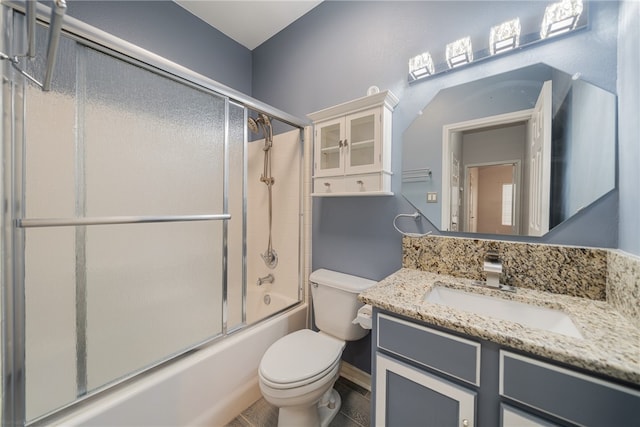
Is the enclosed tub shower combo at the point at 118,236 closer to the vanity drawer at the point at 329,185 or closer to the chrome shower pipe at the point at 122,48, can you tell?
the chrome shower pipe at the point at 122,48

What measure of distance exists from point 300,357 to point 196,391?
0.53m

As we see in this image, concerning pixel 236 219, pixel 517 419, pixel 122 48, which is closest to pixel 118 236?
pixel 236 219

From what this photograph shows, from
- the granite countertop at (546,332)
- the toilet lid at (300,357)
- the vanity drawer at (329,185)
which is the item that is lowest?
the toilet lid at (300,357)

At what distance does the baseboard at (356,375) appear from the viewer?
1597 mm

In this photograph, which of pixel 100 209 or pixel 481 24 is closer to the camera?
pixel 100 209

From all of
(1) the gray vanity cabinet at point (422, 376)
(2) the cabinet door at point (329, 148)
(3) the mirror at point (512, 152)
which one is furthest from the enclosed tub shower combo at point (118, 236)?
(3) the mirror at point (512, 152)

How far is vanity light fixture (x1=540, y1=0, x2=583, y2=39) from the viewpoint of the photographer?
3.17ft

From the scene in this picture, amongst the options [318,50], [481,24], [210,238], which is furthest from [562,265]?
[318,50]

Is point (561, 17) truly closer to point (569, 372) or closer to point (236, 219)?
point (569, 372)

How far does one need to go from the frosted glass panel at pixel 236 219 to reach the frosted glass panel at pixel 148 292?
0.10 meters

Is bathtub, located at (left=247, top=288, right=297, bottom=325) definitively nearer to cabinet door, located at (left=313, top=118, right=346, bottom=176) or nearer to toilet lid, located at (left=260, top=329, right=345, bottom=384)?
toilet lid, located at (left=260, top=329, right=345, bottom=384)

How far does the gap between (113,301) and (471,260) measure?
5.81ft

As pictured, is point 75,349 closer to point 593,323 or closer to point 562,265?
point 593,323

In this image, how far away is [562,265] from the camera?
1.00 metres
